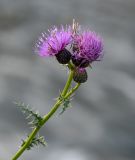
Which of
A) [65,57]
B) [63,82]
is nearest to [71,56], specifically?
[65,57]

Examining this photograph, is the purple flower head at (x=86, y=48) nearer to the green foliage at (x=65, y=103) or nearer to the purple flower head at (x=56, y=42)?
the purple flower head at (x=56, y=42)

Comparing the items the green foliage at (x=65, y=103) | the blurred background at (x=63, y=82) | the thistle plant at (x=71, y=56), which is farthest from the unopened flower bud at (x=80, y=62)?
the blurred background at (x=63, y=82)

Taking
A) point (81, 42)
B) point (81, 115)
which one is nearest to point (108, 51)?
point (81, 115)

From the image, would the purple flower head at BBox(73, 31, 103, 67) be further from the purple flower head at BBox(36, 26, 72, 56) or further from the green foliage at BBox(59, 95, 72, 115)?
the green foliage at BBox(59, 95, 72, 115)

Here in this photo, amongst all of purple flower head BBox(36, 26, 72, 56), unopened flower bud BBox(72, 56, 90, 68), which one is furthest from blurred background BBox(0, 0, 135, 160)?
unopened flower bud BBox(72, 56, 90, 68)

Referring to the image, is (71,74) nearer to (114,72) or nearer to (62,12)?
(114,72)

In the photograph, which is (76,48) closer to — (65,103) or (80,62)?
(80,62)

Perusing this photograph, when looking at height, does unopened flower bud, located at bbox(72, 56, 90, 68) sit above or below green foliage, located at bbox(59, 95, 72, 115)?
above

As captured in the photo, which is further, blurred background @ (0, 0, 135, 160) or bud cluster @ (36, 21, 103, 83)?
blurred background @ (0, 0, 135, 160)

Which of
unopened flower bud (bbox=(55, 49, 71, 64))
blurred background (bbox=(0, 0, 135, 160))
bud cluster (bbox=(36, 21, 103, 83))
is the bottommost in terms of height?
unopened flower bud (bbox=(55, 49, 71, 64))
